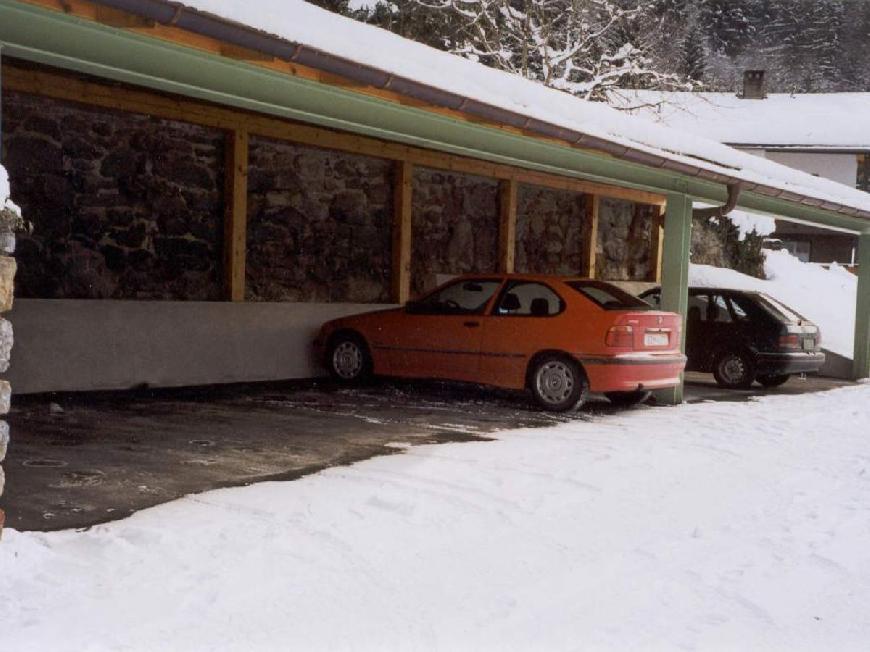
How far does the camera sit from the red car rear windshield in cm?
1013

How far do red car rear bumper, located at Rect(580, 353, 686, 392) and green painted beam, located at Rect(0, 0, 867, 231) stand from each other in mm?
2048

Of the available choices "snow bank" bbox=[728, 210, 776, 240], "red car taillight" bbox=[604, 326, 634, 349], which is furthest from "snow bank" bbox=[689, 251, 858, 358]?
"red car taillight" bbox=[604, 326, 634, 349]

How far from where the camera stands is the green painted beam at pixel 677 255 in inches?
457

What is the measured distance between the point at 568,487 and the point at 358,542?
1932 millimetres

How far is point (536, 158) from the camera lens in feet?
31.1

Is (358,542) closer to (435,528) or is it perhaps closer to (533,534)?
(435,528)

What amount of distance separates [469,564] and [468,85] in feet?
14.9

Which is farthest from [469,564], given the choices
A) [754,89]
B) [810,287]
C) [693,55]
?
[693,55]

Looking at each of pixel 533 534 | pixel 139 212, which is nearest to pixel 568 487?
pixel 533 534

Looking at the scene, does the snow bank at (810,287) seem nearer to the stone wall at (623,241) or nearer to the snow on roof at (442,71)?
the stone wall at (623,241)

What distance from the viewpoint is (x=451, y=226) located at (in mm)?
15203

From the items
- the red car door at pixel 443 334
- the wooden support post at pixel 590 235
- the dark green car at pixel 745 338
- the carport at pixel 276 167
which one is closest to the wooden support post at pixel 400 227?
the carport at pixel 276 167

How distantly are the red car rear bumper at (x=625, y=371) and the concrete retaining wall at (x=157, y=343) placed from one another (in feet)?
14.3

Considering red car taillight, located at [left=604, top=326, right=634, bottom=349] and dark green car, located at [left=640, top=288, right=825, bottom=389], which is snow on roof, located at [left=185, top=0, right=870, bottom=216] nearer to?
dark green car, located at [left=640, top=288, right=825, bottom=389]
